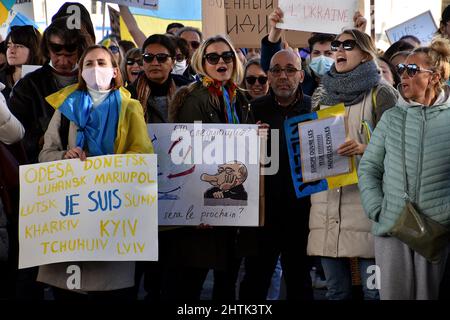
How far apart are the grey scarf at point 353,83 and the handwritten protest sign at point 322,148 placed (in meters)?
0.14

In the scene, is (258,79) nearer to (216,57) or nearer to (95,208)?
(216,57)

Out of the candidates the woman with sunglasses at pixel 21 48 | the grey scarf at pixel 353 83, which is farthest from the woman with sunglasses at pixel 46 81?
the grey scarf at pixel 353 83

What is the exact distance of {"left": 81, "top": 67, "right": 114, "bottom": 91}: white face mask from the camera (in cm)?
586

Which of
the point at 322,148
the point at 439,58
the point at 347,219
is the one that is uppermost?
the point at 439,58

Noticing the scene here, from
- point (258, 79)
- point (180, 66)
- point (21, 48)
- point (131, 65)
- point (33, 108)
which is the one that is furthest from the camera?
point (180, 66)

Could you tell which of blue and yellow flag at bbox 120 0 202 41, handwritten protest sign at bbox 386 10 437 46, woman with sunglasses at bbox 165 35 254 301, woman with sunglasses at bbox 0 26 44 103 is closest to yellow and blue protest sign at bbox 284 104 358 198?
woman with sunglasses at bbox 165 35 254 301

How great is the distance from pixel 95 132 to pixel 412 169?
181cm

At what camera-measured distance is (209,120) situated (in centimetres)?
618

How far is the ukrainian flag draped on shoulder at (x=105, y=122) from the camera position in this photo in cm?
577

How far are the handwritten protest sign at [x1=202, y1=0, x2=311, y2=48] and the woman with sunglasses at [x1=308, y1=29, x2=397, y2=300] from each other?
8.18 feet

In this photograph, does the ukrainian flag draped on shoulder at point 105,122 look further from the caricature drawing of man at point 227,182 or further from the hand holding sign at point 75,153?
the caricature drawing of man at point 227,182

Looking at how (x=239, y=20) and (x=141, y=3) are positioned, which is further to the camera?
(x=239, y=20)

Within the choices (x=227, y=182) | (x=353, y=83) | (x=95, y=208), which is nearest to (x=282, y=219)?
(x=227, y=182)
